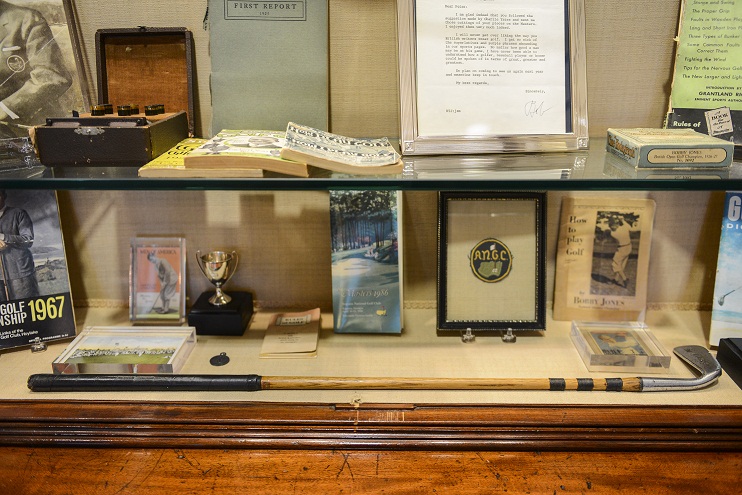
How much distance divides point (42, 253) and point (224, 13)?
0.63 m

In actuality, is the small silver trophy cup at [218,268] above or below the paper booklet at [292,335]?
above

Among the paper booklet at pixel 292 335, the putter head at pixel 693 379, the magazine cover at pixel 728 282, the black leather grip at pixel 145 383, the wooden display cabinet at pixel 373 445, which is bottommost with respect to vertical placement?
the wooden display cabinet at pixel 373 445

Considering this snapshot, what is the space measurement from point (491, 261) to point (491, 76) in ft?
1.25

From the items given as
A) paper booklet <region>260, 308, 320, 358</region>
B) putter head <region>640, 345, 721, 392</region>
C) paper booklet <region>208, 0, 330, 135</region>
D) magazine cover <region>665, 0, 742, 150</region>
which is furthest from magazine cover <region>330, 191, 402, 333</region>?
magazine cover <region>665, 0, 742, 150</region>

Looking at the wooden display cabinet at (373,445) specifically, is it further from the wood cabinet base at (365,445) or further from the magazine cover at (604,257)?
the magazine cover at (604,257)

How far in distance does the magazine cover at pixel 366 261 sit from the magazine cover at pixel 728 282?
0.66m

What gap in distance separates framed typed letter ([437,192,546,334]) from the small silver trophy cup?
0.46 m

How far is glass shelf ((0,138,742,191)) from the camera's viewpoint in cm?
100

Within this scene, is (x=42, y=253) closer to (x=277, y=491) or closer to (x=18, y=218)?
(x=18, y=218)

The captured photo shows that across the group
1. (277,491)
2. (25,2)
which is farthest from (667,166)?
(25,2)

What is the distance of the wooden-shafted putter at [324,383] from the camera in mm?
1168

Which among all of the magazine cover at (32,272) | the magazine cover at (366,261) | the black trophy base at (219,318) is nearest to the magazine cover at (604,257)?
the magazine cover at (366,261)

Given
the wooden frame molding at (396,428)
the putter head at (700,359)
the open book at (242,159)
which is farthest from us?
the putter head at (700,359)
